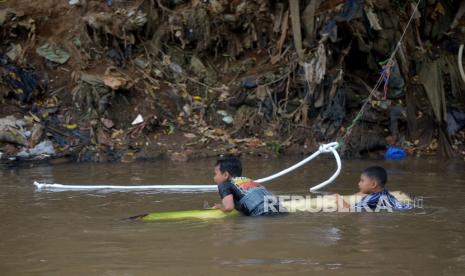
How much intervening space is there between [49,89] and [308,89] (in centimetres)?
482

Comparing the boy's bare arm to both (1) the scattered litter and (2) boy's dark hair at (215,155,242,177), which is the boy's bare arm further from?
(1) the scattered litter

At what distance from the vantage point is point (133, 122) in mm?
12297

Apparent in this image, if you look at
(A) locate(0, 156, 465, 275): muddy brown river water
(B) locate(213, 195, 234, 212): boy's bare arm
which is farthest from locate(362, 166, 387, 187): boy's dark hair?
(B) locate(213, 195, 234, 212): boy's bare arm

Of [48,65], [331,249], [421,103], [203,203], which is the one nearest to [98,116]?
[48,65]

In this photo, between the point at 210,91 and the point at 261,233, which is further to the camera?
the point at 210,91

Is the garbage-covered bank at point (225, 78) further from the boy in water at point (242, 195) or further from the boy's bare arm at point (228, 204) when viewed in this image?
the boy's bare arm at point (228, 204)

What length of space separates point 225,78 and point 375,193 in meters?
6.68

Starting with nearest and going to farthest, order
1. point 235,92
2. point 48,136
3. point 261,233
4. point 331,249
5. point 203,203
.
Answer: point 331,249 < point 261,233 < point 203,203 < point 48,136 < point 235,92

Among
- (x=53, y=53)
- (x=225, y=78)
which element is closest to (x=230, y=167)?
(x=225, y=78)

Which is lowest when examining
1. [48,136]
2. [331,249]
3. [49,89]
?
[331,249]

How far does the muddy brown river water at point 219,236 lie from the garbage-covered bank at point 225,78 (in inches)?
96.9

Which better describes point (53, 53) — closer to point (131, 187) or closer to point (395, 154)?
point (131, 187)

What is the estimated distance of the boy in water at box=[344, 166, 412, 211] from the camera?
7070 millimetres

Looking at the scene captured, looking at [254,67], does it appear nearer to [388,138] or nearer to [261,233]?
[388,138]
